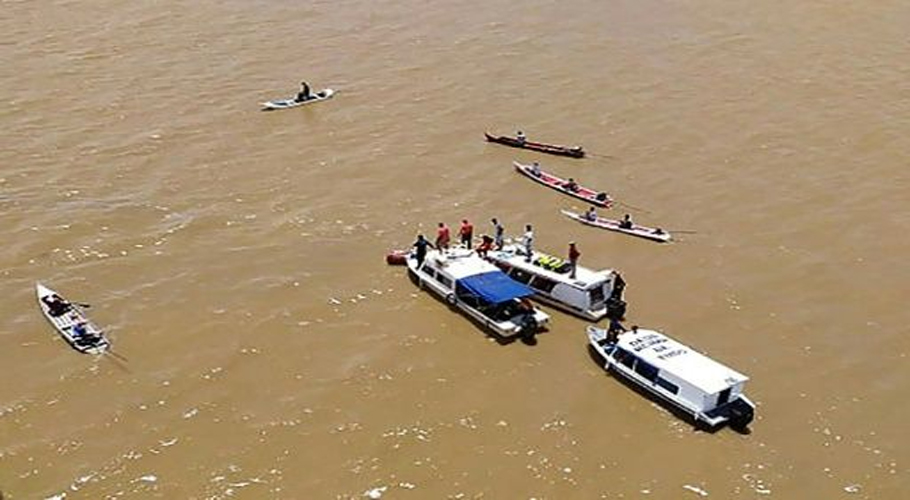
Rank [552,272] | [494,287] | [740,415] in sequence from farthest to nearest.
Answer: [552,272]
[494,287]
[740,415]

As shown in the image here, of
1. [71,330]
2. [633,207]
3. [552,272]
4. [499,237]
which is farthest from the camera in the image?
[633,207]

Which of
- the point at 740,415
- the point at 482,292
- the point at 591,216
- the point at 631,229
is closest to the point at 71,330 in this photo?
the point at 482,292

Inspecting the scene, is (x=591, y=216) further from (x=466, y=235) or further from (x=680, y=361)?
(x=680, y=361)

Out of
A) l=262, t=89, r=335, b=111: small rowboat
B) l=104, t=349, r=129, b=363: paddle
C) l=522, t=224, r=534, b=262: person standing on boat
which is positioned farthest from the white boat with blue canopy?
l=262, t=89, r=335, b=111: small rowboat

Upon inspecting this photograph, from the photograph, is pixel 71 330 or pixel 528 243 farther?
pixel 528 243

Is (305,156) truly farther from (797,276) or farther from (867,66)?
(867,66)

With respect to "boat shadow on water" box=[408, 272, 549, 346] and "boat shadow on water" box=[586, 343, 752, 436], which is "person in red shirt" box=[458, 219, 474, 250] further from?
"boat shadow on water" box=[586, 343, 752, 436]

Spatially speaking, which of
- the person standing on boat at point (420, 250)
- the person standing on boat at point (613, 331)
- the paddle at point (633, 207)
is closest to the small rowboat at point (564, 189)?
the paddle at point (633, 207)
